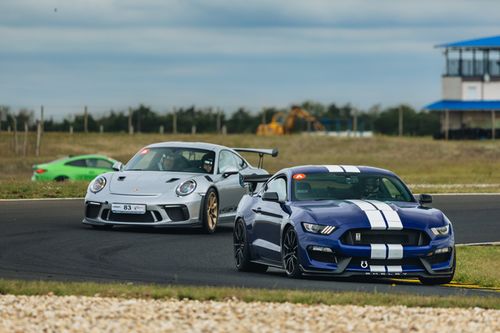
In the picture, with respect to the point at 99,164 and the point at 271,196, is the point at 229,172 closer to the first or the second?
the point at 271,196

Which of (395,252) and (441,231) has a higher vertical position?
(441,231)

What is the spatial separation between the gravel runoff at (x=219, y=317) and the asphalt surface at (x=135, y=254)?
7.75 feet

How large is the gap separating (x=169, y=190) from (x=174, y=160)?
44.4 inches

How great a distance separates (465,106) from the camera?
9338 cm

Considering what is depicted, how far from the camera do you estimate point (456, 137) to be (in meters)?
87.3

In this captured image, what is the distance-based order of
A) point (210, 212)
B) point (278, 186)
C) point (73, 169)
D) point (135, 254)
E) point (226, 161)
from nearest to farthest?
point (278, 186) → point (135, 254) → point (210, 212) → point (226, 161) → point (73, 169)

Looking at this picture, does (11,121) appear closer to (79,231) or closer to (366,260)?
(79,231)

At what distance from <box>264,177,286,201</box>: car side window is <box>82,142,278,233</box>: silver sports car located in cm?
526


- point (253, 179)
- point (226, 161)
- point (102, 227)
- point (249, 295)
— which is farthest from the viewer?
point (226, 161)

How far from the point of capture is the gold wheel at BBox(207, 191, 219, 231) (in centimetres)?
2255

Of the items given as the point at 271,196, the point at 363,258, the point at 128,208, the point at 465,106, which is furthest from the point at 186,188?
the point at 465,106

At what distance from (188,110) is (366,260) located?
82.3 m

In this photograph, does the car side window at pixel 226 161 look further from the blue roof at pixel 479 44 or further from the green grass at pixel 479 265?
the blue roof at pixel 479 44

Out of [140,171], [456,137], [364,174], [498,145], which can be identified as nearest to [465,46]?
[456,137]
